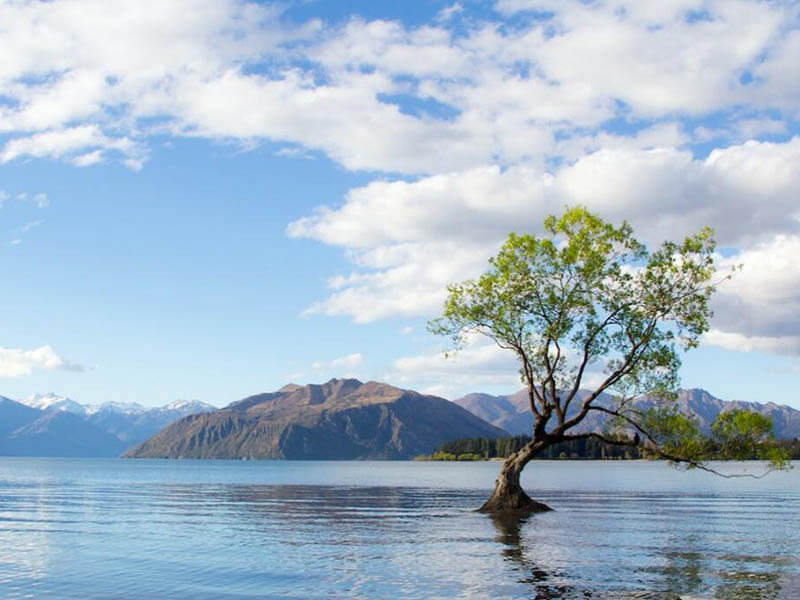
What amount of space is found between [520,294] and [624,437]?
49.3 ft

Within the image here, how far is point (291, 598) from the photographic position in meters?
31.0

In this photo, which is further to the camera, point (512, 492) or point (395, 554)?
point (512, 492)

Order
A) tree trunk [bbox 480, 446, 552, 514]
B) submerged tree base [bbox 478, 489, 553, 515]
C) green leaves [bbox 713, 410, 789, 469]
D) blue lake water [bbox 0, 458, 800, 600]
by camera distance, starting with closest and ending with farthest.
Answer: blue lake water [bbox 0, 458, 800, 600], green leaves [bbox 713, 410, 789, 469], tree trunk [bbox 480, 446, 552, 514], submerged tree base [bbox 478, 489, 553, 515]

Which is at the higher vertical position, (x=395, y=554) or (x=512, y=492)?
(x=512, y=492)

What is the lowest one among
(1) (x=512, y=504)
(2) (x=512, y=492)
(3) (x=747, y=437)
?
(1) (x=512, y=504)

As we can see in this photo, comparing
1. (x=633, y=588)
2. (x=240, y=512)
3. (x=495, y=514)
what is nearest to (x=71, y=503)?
(x=240, y=512)

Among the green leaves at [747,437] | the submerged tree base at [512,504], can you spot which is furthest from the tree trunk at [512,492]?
the green leaves at [747,437]

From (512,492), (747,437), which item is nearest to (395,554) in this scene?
(512,492)

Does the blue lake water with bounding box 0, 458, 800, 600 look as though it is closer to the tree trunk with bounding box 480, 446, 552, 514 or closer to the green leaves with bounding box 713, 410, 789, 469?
the tree trunk with bounding box 480, 446, 552, 514

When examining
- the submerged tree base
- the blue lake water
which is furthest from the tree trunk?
the blue lake water

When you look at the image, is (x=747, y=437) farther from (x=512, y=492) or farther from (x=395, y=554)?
(x=395, y=554)

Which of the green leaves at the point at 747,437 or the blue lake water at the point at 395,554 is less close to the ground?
the green leaves at the point at 747,437

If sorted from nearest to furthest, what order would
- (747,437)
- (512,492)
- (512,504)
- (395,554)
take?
(395,554) < (747,437) < (512,504) < (512,492)

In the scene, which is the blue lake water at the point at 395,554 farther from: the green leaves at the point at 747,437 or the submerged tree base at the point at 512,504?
the green leaves at the point at 747,437
